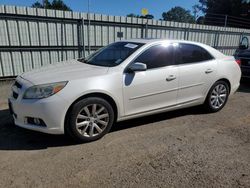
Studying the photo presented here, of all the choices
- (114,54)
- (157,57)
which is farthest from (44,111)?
(157,57)

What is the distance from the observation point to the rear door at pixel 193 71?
171 inches

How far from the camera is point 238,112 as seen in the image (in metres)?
5.20

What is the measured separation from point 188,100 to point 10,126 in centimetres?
333

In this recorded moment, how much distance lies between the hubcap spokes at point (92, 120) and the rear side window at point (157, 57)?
1042 mm

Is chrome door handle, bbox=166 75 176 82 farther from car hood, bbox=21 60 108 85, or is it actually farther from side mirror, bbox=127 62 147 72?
car hood, bbox=21 60 108 85

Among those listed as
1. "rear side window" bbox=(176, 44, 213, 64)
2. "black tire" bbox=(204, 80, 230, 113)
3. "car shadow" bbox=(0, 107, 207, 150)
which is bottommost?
"car shadow" bbox=(0, 107, 207, 150)

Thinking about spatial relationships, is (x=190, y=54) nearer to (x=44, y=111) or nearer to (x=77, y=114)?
(x=77, y=114)

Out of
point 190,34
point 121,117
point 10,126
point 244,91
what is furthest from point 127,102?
point 190,34

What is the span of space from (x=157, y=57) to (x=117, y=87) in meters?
1.00

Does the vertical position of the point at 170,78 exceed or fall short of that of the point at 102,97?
it exceeds it

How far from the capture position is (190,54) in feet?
14.9

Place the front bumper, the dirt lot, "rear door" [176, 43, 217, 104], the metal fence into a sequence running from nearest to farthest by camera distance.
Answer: the dirt lot
the front bumper
"rear door" [176, 43, 217, 104]
the metal fence

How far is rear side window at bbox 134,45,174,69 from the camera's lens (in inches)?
157

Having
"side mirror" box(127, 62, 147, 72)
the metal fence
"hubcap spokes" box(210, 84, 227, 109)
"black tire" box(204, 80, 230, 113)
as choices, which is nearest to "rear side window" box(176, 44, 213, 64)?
"black tire" box(204, 80, 230, 113)
